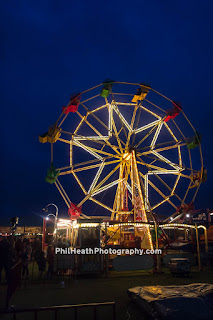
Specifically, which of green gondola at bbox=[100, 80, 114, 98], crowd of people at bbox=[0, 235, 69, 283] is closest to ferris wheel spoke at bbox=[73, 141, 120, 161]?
green gondola at bbox=[100, 80, 114, 98]

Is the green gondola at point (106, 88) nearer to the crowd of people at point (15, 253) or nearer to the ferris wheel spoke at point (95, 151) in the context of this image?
the ferris wheel spoke at point (95, 151)

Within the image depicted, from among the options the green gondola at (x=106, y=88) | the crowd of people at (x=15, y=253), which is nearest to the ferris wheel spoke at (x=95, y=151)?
the green gondola at (x=106, y=88)

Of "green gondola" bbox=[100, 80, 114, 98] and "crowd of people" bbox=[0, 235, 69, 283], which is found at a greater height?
"green gondola" bbox=[100, 80, 114, 98]

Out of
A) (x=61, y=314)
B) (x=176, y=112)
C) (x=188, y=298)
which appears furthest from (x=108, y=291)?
(x=176, y=112)

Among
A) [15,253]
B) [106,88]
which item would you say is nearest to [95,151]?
[106,88]

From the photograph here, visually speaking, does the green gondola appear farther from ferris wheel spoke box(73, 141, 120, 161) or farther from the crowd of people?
the crowd of people

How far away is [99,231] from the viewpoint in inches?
551

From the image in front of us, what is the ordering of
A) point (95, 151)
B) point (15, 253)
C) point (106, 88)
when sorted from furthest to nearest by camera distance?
point (95, 151)
point (106, 88)
point (15, 253)

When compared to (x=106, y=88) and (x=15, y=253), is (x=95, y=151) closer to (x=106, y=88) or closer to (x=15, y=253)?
(x=106, y=88)

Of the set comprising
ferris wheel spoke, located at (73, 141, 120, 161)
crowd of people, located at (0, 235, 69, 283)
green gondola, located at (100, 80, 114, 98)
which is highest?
green gondola, located at (100, 80, 114, 98)

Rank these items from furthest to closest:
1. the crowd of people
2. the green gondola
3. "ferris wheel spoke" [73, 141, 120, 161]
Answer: "ferris wheel spoke" [73, 141, 120, 161], the green gondola, the crowd of people

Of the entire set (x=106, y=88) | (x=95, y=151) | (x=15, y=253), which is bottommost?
(x=15, y=253)

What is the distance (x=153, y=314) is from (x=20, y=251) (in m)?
3.39

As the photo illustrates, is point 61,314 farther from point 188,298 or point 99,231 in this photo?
point 99,231
